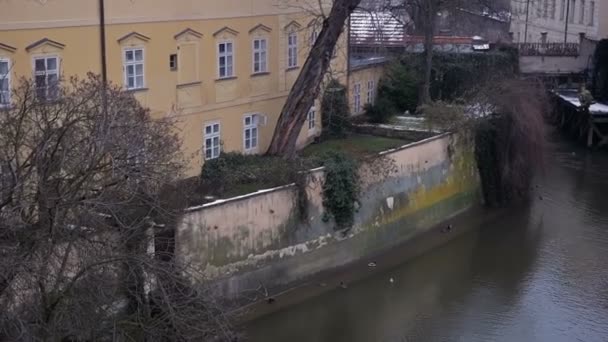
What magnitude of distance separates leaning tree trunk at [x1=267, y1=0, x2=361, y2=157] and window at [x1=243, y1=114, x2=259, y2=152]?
69 centimetres

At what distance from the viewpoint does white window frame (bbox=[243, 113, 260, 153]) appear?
22.4 meters

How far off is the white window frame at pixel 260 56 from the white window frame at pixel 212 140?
6.26 ft

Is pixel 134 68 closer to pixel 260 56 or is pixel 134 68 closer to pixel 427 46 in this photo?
pixel 260 56

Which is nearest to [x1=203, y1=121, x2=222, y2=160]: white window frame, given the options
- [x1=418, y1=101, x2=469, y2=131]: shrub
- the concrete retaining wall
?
the concrete retaining wall

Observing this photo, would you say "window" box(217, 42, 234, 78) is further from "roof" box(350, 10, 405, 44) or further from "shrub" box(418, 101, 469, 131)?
"roof" box(350, 10, 405, 44)

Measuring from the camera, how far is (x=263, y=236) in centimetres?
1852

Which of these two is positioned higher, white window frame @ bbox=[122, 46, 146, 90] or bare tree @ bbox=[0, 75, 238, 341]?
white window frame @ bbox=[122, 46, 146, 90]

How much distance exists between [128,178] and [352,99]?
54.4 feet

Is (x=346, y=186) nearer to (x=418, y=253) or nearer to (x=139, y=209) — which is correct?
(x=418, y=253)

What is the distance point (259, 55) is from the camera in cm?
2261

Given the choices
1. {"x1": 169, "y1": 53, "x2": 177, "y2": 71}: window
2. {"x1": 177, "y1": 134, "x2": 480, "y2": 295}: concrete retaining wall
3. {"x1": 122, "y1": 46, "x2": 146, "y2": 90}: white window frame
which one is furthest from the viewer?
{"x1": 169, "y1": 53, "x2": 177, "y2": 71}: window

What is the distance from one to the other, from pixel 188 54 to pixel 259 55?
2712mm

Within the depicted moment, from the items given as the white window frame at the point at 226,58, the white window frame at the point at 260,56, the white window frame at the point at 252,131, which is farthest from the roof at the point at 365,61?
the white window frame at the point at 226,58

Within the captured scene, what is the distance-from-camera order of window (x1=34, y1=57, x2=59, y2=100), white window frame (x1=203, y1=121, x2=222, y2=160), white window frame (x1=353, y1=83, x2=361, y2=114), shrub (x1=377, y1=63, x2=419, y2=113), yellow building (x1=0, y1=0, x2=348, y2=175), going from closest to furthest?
window (x1=34, y1=57, x2=59, y2=100), yellow building (x1=0, y1=0, x2=348, y2=175), white window frame (x1=203, y1=121, x2=222, y2=160), white window frame (x1=353, y1=83, x2=361, y2=114), shrub (x1=377, y1=63, x2=419, y2=113)
